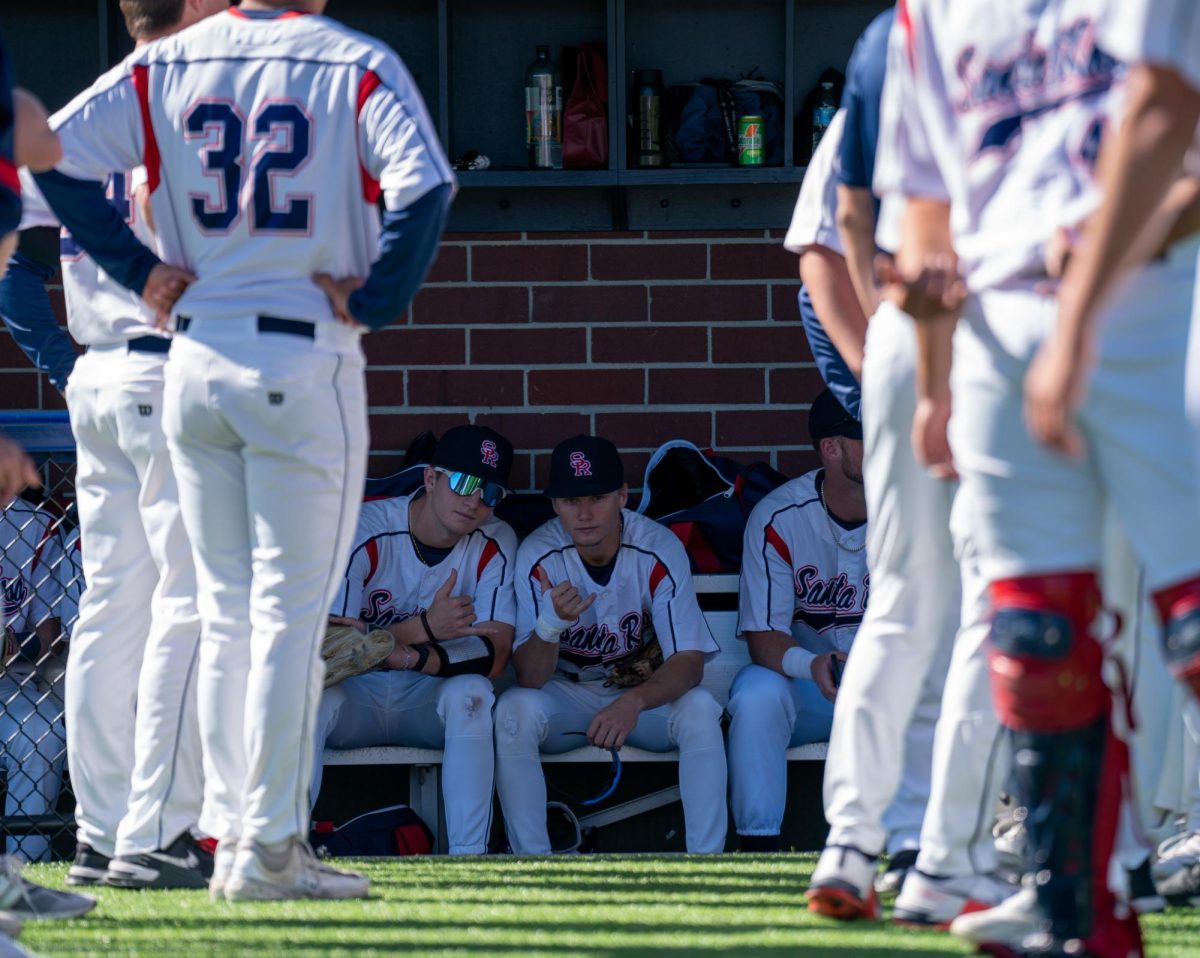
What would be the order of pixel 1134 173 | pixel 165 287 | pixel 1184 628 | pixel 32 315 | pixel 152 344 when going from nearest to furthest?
pixel 1134 173
pixel 1184 628
pixel 165 287
pixel 152 344
pixel 32 315

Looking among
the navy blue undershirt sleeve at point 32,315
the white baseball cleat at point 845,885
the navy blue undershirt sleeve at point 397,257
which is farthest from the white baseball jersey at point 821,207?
the navy blue undershirt sleeve at point 32,315

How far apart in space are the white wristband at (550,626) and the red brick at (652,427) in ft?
3.10

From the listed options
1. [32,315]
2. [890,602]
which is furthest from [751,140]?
[890,602]

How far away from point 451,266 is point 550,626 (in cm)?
141

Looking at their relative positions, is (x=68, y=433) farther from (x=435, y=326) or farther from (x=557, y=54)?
(x=557, y=54)

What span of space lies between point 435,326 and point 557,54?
957mm

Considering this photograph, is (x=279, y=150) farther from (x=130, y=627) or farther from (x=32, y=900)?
(x=32, y=900)

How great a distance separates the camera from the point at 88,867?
11.7ft

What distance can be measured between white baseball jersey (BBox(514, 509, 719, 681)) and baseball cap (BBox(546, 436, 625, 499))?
0.23 m

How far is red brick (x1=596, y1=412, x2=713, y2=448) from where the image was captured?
236 inches

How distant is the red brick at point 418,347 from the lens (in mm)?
6008

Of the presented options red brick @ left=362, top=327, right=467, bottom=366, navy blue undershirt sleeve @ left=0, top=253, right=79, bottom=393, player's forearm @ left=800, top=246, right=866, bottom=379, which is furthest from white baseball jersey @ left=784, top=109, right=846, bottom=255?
red brick @ left=362, top=327, right=467, bottom=366

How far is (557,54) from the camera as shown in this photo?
234 inches

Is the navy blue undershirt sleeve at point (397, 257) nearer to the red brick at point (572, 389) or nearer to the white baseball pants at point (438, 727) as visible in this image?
the white baseball pants at point (438, 727)
